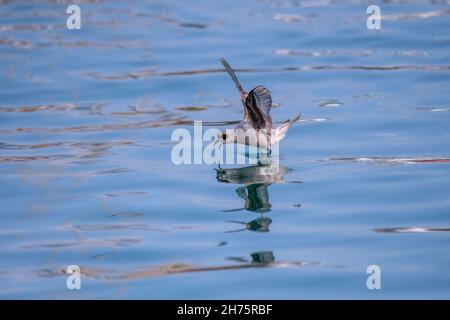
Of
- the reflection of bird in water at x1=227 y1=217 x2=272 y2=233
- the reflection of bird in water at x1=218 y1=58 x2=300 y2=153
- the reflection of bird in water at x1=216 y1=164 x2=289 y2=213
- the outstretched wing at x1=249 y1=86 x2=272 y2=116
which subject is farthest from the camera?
the reflection of bird in water at x1=218 y1=58 x2=300 y2=153

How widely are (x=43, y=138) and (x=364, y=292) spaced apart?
6.18 metres

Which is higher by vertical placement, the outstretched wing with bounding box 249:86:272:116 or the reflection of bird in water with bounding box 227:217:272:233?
the outstretched wing with bounding box 249:86:272:116

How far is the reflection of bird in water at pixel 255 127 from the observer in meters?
10.8

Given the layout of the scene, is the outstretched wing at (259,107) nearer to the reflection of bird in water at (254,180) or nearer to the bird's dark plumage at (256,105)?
the bird's dark plumage at (256,105)

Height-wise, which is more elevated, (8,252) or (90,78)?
(90,78)

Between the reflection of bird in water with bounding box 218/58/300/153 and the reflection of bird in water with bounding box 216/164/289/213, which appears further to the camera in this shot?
the reflection of bird in water with bounding box 218/58/300/153

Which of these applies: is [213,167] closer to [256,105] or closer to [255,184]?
[255,184]

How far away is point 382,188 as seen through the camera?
10797mm

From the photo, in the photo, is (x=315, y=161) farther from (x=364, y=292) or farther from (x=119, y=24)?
(x=119, y=24)

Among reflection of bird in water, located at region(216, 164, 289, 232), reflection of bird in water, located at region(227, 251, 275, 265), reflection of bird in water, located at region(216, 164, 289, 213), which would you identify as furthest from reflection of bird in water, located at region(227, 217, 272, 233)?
reflection of bird in water, located at region(227, 251, 275, 265)

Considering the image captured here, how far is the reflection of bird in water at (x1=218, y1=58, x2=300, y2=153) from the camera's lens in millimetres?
10766

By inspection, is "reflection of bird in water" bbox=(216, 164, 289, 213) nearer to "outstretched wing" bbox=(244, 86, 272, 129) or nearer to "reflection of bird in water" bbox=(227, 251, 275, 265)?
"outstretched wing" bbox=(244, 86, 272, 129)

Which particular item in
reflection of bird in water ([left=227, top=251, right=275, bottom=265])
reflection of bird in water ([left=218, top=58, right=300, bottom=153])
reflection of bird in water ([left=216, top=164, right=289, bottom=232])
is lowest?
reflection of bird in water ([left=227, top=251, right=275, bottom=265])
